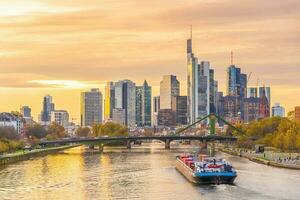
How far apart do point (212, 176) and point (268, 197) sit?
1299 cm

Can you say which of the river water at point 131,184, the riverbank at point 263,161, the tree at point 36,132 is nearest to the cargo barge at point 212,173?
the river water at point 131,184

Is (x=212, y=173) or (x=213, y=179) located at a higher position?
(x=212, y=173)

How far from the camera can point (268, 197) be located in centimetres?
6012

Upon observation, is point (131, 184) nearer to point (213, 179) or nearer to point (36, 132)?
point (213, 179)

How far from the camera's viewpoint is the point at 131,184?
72.6 m

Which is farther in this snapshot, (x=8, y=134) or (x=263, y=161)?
(x=8, y=134)

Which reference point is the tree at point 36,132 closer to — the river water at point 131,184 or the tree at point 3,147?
the tree at point 3,147

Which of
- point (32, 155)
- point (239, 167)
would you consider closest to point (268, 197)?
point (239, 167)

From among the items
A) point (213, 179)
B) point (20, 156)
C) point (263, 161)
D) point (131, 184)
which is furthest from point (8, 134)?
point (213, 179)

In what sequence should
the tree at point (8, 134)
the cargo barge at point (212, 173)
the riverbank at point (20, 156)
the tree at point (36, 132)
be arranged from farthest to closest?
1. the tree at point (36, 132)
2. the tree at point (8, 134)
3. the riverbank at point (20, 156)
4. the cargo barge at point (212, 173)

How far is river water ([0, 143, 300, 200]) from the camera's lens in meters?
62.6

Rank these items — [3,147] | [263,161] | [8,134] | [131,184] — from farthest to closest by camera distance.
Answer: [8,134], [3,147], [263,161], [131,184]

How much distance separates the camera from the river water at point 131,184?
62.6m

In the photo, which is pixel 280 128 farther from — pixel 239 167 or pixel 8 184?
pixel 8 184
